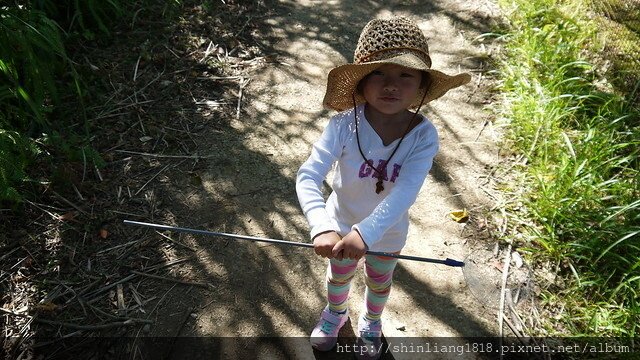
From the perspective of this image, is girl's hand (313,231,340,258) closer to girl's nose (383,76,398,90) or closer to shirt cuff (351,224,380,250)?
shirt cuff (351,224,380,250)

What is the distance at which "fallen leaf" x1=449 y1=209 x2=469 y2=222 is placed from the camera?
3124 mm

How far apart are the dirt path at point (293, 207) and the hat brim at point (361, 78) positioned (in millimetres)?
1207

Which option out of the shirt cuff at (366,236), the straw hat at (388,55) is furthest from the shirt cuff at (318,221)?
the straw hat at (388,55)

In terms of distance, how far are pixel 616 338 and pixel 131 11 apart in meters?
4.46

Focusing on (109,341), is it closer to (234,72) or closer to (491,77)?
(234,72)

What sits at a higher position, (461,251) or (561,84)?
(561,84)

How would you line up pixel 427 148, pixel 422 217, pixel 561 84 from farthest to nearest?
1. pixel 561 84
2. pixel 422 217
3. pixel 427 148

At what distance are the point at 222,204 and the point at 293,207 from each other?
1.55 ft

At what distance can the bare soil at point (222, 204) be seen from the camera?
2.56 meters

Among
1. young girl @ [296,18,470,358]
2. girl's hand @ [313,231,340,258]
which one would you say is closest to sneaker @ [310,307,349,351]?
young girl @ [296,18,470,358]

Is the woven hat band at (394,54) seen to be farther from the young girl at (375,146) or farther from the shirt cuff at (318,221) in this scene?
the shirt cuff at (318,221)

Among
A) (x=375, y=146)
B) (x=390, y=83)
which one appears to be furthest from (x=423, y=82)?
(x=375, y=146)

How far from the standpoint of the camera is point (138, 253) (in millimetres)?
2814

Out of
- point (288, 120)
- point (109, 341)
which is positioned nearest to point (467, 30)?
point (288, 120)
